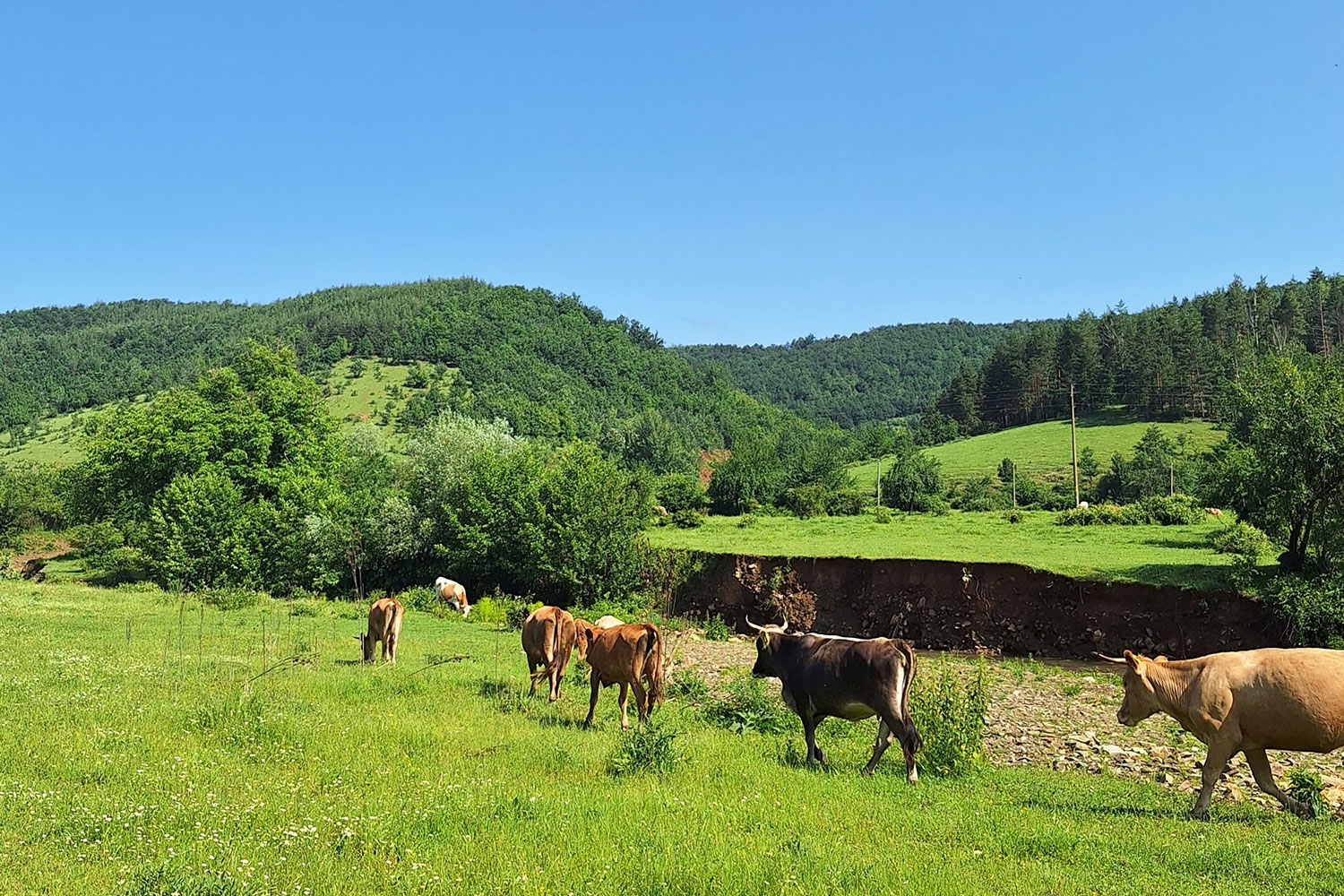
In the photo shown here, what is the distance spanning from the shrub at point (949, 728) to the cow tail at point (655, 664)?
13.7 ft

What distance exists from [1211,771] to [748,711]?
8.33 metres

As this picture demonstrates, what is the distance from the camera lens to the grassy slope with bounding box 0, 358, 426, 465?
105688 millimetres

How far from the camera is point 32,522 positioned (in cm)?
6481

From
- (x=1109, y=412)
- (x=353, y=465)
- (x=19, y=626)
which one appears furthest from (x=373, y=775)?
(x=1109, y=412)

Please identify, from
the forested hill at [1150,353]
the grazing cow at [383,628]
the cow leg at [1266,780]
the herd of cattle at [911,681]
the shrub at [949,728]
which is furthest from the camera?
the forested hill at [1150,353]

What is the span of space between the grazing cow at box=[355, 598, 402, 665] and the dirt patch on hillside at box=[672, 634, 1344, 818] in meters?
6.77

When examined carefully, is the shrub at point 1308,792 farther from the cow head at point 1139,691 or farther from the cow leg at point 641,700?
the cow leg at point 641,700

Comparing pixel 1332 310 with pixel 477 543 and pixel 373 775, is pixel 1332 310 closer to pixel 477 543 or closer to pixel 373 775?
pixel 477 543

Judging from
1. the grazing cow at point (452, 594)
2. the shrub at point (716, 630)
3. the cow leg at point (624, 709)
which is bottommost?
the shrub at point (716, 630)

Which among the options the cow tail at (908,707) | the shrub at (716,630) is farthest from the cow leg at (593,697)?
the shrub at (716,630)

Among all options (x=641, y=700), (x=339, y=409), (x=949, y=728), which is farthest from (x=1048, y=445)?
(x=339, y=409)

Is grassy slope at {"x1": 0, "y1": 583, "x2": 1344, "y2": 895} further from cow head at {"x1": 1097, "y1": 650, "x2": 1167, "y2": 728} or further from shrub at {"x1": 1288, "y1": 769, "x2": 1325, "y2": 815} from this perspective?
cow head at {"x1": 1097, "y1": 650, "x2": 1167, "y2": 728}

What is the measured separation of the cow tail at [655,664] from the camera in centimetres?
1359

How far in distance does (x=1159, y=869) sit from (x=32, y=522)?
80261mm
